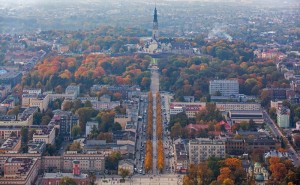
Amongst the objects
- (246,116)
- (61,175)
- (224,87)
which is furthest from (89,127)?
(224,87)

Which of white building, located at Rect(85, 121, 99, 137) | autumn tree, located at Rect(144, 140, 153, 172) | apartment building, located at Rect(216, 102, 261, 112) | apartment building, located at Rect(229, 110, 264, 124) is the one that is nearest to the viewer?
autumn tree, located at Rect(144, 140, 153, 172)

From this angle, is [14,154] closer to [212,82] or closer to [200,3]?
[212,82]

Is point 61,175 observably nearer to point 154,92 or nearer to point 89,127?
point 89,127

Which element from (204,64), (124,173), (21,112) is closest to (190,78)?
(204,64)

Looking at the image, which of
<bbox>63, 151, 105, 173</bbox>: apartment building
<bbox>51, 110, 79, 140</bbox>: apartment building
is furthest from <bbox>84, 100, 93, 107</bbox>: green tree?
<bbox>63, 151, 105, 173</bbox>: apartment building

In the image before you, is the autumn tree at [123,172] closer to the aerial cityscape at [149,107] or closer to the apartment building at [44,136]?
the aerial cityscape at [149,107]

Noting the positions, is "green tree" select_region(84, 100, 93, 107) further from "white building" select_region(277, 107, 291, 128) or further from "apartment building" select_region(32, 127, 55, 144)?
"white building" select_region(277, 107, 291, 128)

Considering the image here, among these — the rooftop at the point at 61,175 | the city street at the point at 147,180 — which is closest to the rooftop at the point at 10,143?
the rooftop at the point at 61,175
